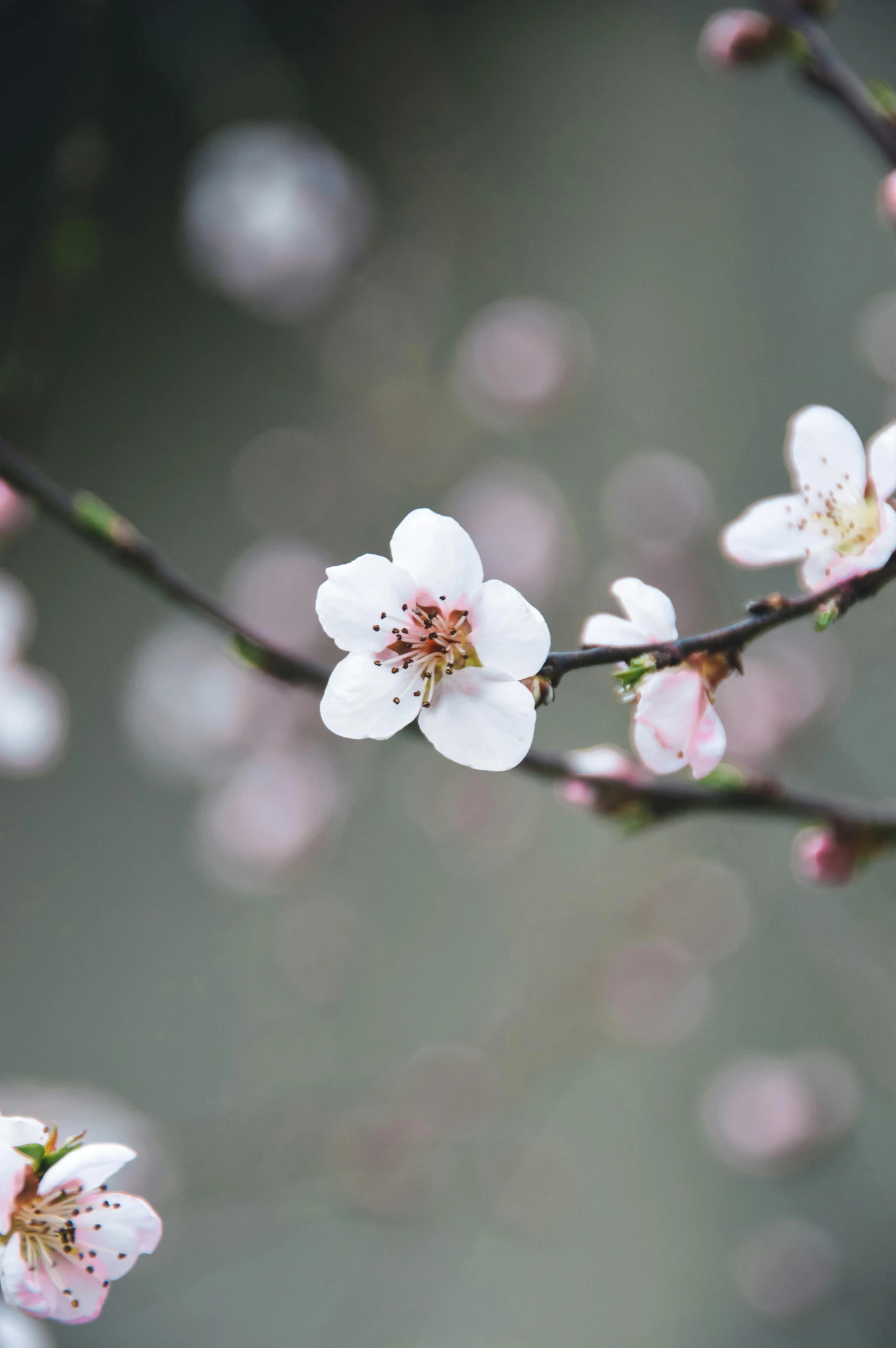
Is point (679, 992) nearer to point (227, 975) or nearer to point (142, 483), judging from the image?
point (227, 975)

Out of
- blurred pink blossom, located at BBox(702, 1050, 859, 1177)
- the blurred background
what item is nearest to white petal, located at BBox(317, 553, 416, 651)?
the blurred background

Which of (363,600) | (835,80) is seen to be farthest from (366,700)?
(835,80)

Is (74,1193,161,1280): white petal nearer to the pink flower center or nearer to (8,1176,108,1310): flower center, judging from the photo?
(8,1176,108,1310): flower center

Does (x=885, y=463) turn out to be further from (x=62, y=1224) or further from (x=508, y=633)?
(x=62, y=1224)

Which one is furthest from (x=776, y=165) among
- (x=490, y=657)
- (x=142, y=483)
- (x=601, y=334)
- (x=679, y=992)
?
(x=490, y=657)

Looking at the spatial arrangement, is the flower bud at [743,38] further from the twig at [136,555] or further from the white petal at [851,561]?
the twig at [136,555]

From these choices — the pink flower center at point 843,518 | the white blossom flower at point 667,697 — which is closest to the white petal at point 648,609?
the white blossom flower at point 667,697
